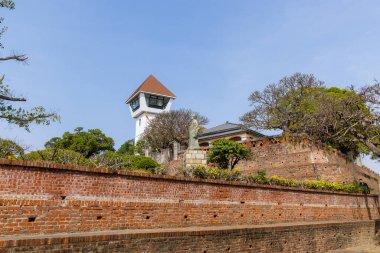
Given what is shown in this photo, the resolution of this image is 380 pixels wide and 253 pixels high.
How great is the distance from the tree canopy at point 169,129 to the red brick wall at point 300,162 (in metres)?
14.5

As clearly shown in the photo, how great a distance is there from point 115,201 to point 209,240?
274 cm

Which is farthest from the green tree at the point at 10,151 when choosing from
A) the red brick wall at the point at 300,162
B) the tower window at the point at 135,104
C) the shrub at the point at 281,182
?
the tower window at the point at 135,104

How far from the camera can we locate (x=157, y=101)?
5297 cm

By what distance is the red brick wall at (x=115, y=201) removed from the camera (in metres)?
6.64

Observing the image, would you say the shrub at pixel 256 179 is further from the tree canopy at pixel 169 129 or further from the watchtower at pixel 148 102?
the watchtower at pixel 148 102

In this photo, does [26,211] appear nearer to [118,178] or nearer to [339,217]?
[118,178]

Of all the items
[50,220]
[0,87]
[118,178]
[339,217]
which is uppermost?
[0,87]

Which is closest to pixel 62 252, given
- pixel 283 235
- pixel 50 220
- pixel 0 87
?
pixel 50 220

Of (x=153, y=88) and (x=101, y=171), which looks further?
(x=153, y=88)

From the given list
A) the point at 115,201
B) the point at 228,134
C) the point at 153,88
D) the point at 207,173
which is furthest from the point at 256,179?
the point at 153,88

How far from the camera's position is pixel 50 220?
6.93 meters

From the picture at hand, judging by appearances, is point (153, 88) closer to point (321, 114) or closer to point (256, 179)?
point (321, 114)

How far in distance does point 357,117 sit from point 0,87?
54.5 ft

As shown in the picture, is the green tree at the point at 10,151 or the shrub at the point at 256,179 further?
the shrub at the point at 256,179
